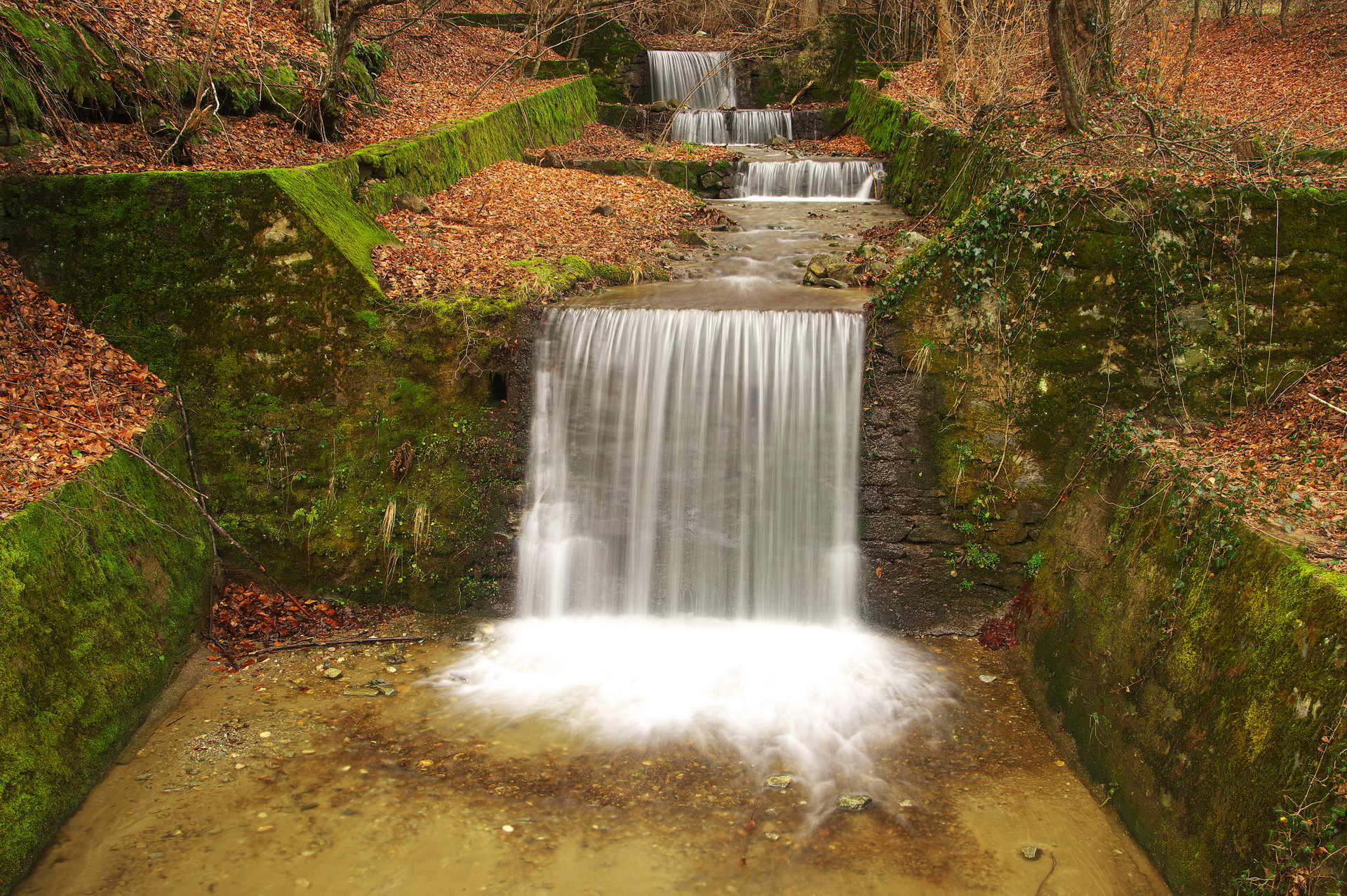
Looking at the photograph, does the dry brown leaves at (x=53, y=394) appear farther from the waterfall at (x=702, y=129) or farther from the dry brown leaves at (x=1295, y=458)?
the waterfall at (x=702, y=129)

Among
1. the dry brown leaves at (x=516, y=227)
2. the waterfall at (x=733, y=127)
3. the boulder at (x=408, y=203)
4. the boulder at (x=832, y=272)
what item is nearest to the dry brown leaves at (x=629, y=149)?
the waterfall at (x=733, y=127)

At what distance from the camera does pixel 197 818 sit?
4461mm

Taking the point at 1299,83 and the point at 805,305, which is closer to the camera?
the point at 805,305

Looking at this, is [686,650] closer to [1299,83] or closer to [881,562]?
[881,562]

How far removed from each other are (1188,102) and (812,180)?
674cm

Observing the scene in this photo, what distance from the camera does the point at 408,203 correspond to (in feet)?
29.3

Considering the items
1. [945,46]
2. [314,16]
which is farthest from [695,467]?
[945,46]

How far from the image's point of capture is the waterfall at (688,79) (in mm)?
18812

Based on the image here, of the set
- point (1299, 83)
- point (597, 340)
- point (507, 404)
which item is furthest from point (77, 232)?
A: point (1299, 83)

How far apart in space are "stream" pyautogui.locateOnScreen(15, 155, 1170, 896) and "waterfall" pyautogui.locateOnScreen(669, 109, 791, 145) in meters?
9.04

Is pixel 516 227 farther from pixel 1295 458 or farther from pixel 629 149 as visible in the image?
pixel 1295 458

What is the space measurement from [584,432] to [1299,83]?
1644 cm

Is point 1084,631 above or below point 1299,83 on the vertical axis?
below

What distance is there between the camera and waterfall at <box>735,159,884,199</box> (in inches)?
521
